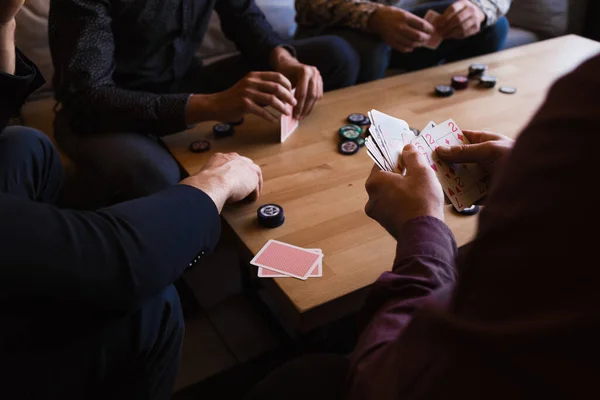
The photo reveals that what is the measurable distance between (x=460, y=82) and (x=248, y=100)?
748mm

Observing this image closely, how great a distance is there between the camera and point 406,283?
79 cm

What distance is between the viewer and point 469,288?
463 mm

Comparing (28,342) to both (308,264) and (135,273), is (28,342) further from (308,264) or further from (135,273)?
(308,264)

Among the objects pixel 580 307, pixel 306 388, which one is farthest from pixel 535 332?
pixel 306 388

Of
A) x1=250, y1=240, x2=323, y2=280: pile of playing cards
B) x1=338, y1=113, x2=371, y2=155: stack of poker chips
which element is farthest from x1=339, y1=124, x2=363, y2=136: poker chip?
x1=250, y1=240, x2=323, y2=280: pile of playing cards

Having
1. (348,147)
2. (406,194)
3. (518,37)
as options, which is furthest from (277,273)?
(518,37)

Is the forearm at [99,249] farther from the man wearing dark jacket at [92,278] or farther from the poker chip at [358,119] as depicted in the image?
the poker chip at [358,119]

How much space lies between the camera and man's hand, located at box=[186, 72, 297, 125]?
150cm

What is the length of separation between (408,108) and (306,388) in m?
1.10

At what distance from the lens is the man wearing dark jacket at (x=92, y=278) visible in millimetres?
814

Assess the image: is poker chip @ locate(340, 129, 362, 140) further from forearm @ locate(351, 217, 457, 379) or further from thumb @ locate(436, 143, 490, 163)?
forearm @ locate(351, 217, 457, 379)

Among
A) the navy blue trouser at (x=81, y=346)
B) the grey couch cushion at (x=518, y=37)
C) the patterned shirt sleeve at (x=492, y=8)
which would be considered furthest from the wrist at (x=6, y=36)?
the grey couch cushion at (x=518, y=37)

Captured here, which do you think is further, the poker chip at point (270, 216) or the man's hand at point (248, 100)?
the man's hand at point (248, 100)

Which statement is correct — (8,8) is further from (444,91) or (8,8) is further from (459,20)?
(459,20)
